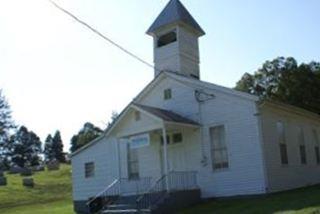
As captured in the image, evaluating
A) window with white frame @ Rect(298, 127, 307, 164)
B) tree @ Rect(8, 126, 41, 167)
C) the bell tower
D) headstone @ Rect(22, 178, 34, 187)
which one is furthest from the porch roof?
tree @ Rect(8, 126, 41, 167)

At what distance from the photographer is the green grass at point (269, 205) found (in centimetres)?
1589

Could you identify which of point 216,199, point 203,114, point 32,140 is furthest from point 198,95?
point 32,140

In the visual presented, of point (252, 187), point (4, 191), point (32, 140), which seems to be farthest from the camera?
point (32, 140)

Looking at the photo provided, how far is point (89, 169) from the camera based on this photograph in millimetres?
28953

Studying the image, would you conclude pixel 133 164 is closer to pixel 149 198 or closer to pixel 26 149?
pixel 149 198

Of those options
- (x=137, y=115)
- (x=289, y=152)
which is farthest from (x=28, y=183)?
(x=289, y=152)

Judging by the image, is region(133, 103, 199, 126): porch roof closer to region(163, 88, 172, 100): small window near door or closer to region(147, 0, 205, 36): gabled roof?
region(163, 88, 172, 100): small window near door

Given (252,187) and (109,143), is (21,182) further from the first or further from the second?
(252,187)

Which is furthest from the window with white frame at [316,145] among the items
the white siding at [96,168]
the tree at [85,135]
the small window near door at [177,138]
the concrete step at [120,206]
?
the tree at [85,135]

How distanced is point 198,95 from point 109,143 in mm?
6017

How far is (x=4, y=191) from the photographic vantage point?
152 feet

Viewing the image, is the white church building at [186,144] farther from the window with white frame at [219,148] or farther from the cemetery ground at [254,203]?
the cemetery ground at [254,203]

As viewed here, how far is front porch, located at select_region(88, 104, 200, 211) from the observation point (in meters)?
22.8

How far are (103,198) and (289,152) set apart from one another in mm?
8872
